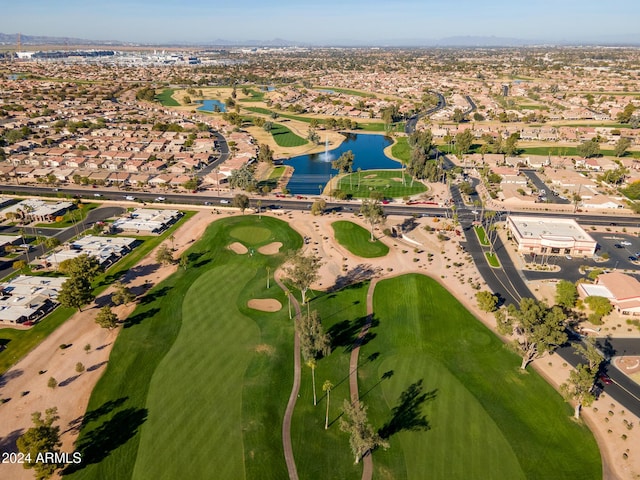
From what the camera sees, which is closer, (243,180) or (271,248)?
(271,248)

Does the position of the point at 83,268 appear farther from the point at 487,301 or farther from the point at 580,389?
the point at 580,389

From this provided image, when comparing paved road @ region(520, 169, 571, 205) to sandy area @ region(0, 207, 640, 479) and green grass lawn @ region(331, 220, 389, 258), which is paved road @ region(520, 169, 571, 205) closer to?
sandy area @ region(0, 207, 640, 479)

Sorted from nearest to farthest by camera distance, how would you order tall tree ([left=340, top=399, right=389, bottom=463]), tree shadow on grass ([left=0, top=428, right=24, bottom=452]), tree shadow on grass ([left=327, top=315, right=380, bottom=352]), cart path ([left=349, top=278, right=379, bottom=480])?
tall tree ([left=340, top=399, right=389, bottom=463]) < cart path ([left=349, top=278, right=379, bottom=480]) < tree shadow on grass ([left=0, top=428, right=24, bottom=452]) < tree shadow on grass ([left=327, top=315, right=380, bottom=352])

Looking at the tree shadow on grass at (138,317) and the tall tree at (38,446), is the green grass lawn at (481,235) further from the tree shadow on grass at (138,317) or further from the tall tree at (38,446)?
the tall tree at (38,446)

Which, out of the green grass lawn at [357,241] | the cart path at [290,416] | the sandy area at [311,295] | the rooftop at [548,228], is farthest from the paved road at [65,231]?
the rooftop at [548,228]

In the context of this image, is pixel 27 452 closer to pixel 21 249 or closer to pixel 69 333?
pixel 69 333

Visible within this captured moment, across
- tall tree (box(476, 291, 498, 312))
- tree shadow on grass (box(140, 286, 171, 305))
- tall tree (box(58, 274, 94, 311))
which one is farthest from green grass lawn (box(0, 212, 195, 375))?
tall tree (box(476, 291, 498, 312))

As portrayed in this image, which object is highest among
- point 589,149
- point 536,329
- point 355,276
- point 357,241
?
point 589,149

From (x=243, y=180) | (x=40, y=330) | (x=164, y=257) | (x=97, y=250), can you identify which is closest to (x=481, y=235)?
(x=243, y=180)
